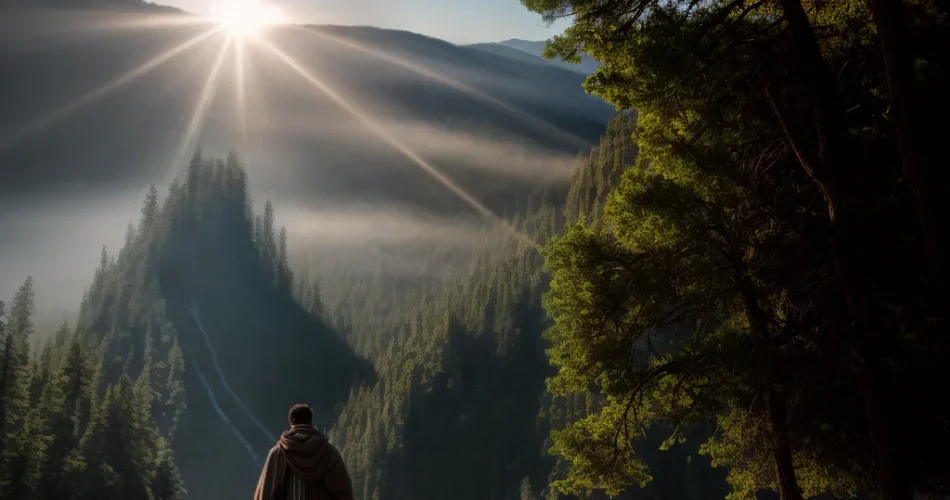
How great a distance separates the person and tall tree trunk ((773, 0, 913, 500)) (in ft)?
20.5

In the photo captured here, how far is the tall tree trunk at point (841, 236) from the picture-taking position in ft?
28.8

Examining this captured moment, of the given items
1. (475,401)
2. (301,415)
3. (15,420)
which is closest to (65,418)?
(15,420)

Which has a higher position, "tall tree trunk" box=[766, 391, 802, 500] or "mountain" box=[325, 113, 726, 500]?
"tall tree trunk" box=[766, 391, 802, 500]

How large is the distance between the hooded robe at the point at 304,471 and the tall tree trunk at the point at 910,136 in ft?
21.8

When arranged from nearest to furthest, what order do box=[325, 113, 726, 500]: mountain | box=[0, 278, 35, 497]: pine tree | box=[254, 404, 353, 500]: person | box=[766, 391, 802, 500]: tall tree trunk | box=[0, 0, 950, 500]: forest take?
1. box=[254, 404, 353, 500]: person
2. box=[0, 0, 950, 500]: forest
3. box=[766, 391, 802, 500]: tall tree trunk
4. box=[0, 278, 35, 497]: pine tree
5. box=[325, 113, 726, 500]: mountain

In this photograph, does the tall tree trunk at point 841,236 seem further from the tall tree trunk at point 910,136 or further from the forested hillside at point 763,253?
the tall tree trunk at point 910,136

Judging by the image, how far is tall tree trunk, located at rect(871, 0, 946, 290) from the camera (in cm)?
809

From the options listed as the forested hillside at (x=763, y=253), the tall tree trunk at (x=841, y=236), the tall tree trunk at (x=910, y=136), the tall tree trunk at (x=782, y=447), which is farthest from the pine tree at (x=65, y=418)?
the tall tree trunk at (x=910, y=136)

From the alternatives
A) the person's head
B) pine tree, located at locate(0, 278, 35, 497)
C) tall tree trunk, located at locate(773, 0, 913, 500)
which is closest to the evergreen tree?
pine tree, located at locate(0, 278, 35, 497)

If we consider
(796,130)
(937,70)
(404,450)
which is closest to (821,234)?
(796,130)

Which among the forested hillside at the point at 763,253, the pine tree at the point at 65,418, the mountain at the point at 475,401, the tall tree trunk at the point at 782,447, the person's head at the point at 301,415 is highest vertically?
the forested hillside at the point at 763,253

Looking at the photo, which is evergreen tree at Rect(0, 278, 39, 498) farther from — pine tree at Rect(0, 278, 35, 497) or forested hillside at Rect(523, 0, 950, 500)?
forested hillside at Rect(523, 0, 950, 500)

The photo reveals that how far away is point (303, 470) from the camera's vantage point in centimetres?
721

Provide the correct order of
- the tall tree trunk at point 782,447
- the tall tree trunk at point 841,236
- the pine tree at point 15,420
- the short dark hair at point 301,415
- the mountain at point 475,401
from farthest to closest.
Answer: the mountain at point 475,401
the pine tree at point 15,420
the tall tree trunk at point 782,447
the tall tree trunk at point 841,236
the short dark hair at point 301,415
